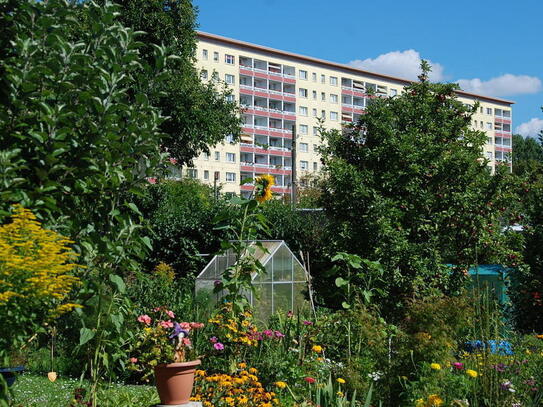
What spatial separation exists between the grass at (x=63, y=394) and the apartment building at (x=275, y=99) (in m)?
62.6

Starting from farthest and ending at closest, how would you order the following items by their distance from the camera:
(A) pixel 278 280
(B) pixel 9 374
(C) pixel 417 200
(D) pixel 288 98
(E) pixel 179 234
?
(D) pixel 288 98, (E) pixel 179 234, (A) pixel 278 280, (C) pixel 417 200, (B) pixel 9 374

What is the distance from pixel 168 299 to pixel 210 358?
3475 millimetres

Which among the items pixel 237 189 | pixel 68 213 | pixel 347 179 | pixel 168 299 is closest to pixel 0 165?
pixel 68 213

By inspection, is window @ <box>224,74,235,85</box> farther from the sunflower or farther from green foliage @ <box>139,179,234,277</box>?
the sunflower

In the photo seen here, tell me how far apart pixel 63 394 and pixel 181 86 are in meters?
14.3

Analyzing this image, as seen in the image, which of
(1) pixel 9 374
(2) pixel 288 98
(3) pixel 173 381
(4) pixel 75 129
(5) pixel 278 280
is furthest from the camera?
(2) pixel 288 98

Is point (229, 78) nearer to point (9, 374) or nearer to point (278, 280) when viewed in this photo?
point (278, 280)

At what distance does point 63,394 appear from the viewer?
26.0 feet

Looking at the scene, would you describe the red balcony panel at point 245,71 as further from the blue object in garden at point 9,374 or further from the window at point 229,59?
the blue object in garden at point 9,374

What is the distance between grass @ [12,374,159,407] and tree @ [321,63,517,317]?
4.29 meters

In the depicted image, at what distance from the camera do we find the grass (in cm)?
591

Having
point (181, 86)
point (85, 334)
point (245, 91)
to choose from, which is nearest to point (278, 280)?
point (85, 334)

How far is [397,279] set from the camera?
33.4ft

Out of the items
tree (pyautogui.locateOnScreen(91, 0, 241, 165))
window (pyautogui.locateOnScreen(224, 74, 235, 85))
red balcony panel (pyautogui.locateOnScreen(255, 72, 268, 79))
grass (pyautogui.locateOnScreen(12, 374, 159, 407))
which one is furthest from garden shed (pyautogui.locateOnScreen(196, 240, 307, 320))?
red balcony panel (pyautogui.locateOnScreen(255, 72, 268, 79))
